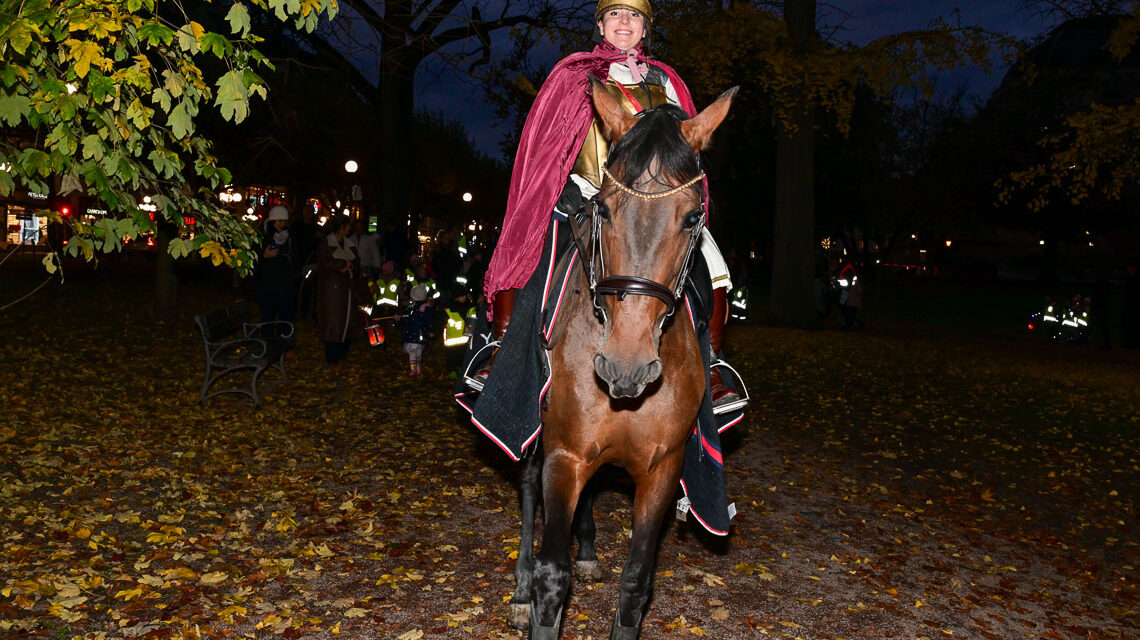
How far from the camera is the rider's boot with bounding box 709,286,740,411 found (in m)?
4.70

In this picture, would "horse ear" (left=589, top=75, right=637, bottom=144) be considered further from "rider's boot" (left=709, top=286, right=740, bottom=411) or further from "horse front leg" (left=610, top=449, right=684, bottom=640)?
"horse front leg" (left=610, top=449, right=684, bottom=640)

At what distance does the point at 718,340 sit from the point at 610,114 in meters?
1.58

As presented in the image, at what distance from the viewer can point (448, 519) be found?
7039 mm

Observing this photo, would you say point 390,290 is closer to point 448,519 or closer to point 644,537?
point 448,519

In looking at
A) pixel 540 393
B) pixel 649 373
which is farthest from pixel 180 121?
pixel 649 373

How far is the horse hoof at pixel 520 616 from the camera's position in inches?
198

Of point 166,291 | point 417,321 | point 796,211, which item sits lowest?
point 417,321

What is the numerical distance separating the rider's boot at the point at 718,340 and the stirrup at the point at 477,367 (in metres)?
1.15

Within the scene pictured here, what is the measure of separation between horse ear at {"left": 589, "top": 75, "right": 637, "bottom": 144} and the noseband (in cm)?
22

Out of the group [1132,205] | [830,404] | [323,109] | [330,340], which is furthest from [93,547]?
[1132,205]

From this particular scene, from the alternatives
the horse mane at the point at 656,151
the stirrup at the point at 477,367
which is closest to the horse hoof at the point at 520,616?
the stirrup at the point at 477,367

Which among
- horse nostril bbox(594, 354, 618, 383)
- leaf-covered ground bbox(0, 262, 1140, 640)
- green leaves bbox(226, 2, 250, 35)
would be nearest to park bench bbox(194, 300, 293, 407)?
leaf-covered ground bbox(0, 262, 1140, 640)

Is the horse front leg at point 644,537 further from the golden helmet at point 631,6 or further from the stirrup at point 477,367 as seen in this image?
the golden helmet at point 631,6

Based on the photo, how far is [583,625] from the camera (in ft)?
16.8
